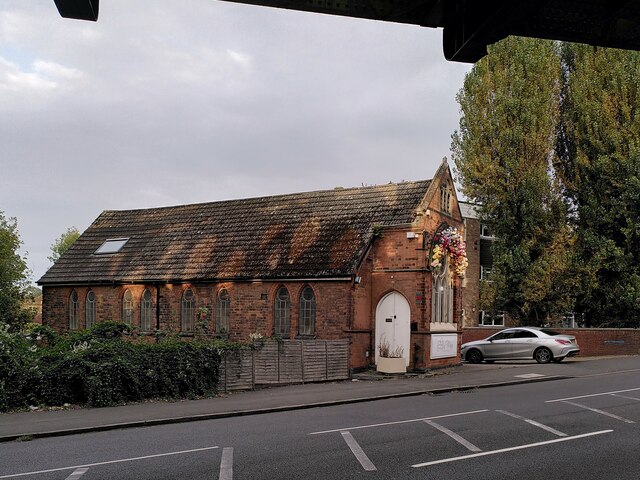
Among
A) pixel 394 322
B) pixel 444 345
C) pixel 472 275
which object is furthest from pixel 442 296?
pixel 472 275

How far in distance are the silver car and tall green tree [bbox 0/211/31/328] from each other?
24541 mm

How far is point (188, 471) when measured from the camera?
9188mm

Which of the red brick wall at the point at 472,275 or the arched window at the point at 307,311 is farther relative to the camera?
the red brick wall at the point at 472,275

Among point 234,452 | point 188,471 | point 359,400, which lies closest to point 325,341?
point 359,400

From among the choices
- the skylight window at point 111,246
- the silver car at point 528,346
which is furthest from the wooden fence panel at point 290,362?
the skylight window at point 111,246

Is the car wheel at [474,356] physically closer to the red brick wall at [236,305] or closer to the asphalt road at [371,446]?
the red brick wall at [236,305]

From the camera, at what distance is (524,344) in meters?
28.0

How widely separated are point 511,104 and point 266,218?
13.9 meters

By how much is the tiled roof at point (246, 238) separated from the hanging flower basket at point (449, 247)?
1444mm

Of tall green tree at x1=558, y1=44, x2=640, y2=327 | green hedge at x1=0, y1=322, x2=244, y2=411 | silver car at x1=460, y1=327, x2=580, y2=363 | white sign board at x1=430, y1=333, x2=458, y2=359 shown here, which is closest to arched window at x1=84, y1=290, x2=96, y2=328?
green hedge at x1=0, y1=322, x2=244, y2=411

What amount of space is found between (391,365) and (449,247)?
200 inches

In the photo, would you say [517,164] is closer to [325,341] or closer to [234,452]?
[325,341]

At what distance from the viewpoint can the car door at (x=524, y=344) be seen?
2795 centimetres

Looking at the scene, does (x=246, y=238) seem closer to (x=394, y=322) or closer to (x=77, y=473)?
(x=394, y=322)
